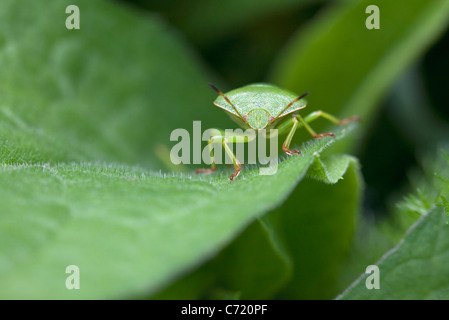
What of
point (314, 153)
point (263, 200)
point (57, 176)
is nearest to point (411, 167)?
point (314, 153)

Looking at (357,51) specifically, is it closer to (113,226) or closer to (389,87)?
(389,87)

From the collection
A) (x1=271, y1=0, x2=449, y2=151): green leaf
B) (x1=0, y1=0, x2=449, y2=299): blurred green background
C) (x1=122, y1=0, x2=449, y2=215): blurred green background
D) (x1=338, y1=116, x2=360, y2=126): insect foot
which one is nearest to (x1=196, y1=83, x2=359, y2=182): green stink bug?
(x1=0, y1=0, x2=449, y2=299): blurred green background

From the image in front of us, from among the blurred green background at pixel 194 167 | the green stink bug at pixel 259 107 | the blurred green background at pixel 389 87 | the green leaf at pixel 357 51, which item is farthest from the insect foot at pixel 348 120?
the blurred green background at pixel 389 87

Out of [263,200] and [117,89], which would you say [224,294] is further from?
[117,89]

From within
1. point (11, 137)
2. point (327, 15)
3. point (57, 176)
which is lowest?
point (57, 176)

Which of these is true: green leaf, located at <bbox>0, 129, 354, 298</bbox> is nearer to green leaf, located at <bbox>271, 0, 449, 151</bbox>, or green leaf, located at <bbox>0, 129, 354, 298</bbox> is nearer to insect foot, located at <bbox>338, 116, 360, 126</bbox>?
insect foot, located at <bbox>338, 116, 360, 126</bbox>
